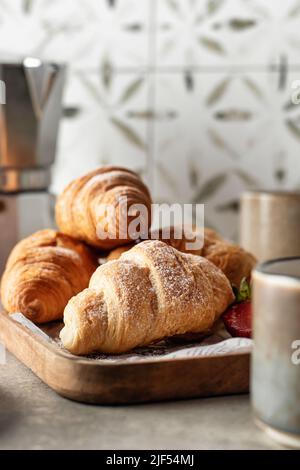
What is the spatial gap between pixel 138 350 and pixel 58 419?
0.42ft

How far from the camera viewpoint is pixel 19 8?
162cm

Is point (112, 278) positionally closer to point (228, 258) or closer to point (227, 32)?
point (228, 258)

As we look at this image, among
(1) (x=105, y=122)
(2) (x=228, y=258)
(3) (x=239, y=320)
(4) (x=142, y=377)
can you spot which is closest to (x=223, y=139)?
(1) (x=105, y=122)

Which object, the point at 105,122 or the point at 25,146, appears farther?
the point at 105,122

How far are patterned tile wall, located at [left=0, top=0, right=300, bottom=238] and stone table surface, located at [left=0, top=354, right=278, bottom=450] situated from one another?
100cm

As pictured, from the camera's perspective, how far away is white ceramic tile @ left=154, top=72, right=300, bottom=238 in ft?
4.75

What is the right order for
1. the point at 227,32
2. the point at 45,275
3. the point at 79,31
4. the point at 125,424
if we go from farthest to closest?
the point at 79,31
the point at 227,32
the point at 45,275
the point at 125,424

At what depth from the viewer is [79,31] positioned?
1571 millimetres

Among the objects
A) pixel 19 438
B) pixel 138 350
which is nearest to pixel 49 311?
pixel 138 350

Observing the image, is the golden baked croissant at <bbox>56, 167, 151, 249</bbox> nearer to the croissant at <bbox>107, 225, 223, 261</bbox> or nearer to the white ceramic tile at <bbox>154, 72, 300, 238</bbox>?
the croissant at <bbox>107, 225, 223, 261</bbox>

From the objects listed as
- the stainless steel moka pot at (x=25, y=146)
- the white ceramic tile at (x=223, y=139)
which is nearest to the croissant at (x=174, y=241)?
the stainless steel moka pot at (x=25, y=146)

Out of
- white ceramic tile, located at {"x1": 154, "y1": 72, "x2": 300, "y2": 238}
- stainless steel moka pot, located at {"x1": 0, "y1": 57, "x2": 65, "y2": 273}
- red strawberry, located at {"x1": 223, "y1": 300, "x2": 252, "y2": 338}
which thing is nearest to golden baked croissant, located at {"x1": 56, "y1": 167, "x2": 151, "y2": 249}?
red strawberry, located at {"x1": 223, "y1": 300, "x2": 252, "y2": 338}

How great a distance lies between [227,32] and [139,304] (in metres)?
1.00
